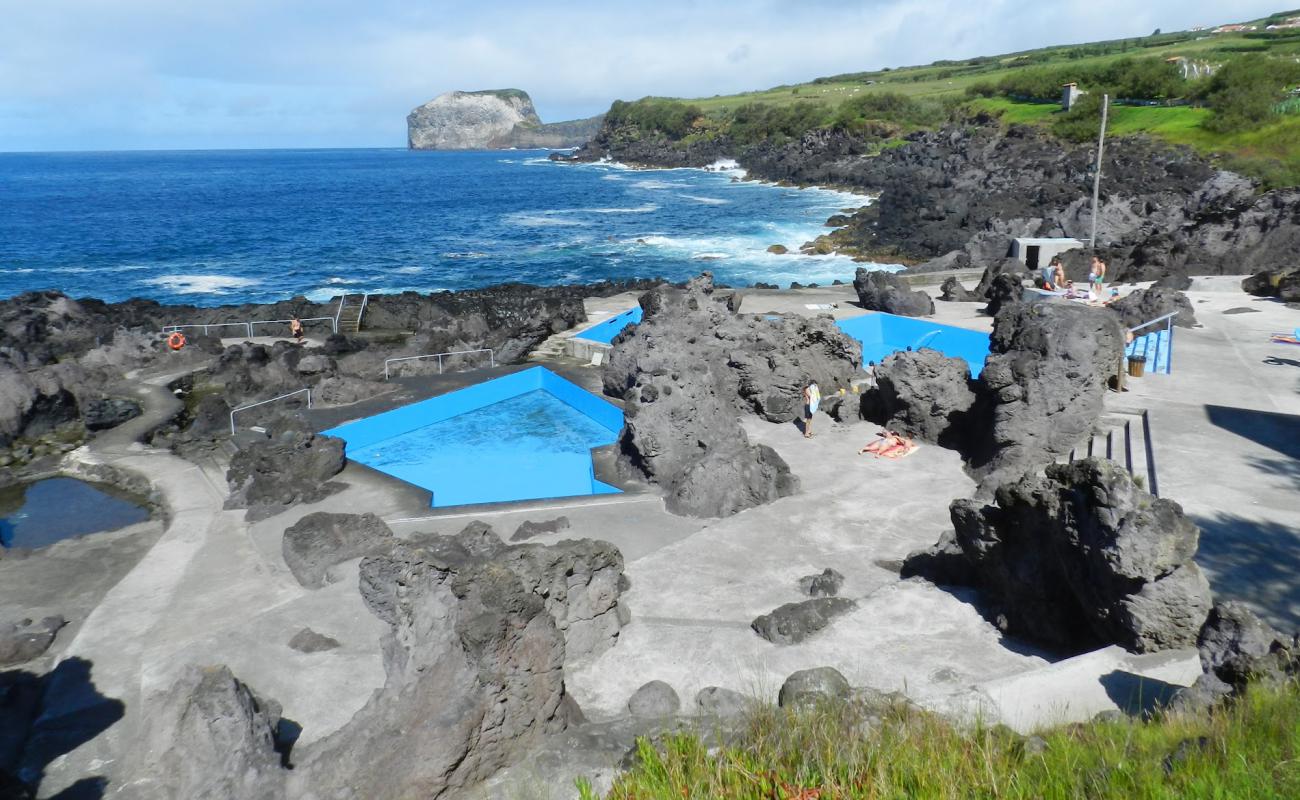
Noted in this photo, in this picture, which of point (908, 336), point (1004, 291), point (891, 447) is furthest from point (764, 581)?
point (1004, 291)

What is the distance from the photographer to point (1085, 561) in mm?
8703

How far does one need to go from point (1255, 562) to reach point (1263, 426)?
5629 millimetres

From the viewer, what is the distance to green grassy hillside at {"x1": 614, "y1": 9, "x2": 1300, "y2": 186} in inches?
2168

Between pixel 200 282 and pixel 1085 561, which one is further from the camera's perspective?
pixel 200 282

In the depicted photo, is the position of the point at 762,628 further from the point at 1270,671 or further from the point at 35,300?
the point at 35,300

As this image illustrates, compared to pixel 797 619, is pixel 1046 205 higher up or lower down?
higher up

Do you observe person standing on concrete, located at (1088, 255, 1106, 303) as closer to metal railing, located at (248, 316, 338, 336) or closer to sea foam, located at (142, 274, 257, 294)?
metal railing, located at (248, 316, 338, 336)

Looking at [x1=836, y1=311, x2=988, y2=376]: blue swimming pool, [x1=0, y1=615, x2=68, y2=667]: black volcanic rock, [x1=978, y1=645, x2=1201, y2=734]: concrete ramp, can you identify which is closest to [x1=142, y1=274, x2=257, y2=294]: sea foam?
[x1=836, y1=311, x2=988, y2=376]: blue swimming pool

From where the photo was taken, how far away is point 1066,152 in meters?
68.1

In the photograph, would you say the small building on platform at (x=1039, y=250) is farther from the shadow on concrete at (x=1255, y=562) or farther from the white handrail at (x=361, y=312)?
the white handrail at (x=361, y=312)

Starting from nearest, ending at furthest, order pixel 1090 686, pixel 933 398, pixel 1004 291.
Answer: pixel 1090 686
pixel 933 398
pixel 1004 291

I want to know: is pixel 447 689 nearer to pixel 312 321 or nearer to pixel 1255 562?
pixel 1255 562

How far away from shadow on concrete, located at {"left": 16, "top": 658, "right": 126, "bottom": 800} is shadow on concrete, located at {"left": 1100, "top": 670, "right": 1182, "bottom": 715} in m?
9.19

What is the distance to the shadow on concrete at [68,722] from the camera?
27.3 ft
